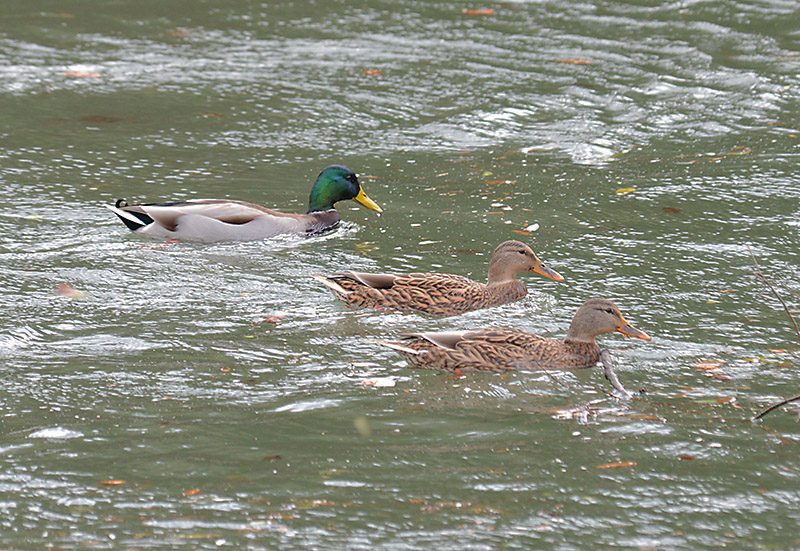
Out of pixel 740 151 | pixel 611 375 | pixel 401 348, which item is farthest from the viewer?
pixel 740 151

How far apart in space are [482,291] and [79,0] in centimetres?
1129

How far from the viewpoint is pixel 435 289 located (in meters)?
7.78

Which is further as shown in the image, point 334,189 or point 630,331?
point 334,189

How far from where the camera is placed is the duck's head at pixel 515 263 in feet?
26.5

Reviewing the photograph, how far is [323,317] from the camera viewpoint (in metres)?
7.61

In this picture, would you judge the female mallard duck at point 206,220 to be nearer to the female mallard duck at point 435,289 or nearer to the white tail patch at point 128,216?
the white tail patch at point 128,216

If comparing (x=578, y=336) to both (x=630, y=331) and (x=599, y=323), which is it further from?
(x=630, y=331)

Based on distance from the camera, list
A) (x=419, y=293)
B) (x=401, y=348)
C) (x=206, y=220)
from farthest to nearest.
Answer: (x=206, y=220) < (x=419, y=293) < (x=401, y=348)

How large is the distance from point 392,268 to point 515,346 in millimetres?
2104

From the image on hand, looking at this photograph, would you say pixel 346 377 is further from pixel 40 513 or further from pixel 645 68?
pixel 645 68

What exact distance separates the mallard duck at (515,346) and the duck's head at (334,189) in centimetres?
330

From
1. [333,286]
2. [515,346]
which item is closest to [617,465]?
[515,346]

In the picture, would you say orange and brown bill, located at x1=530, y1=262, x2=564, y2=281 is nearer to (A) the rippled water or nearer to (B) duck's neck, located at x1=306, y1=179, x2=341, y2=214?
(A) the rippled water

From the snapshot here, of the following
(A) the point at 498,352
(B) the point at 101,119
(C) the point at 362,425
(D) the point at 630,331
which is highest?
(B) the point at 101,119
